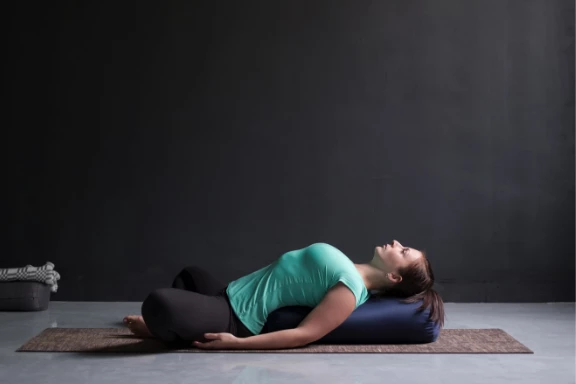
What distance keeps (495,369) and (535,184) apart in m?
2.29

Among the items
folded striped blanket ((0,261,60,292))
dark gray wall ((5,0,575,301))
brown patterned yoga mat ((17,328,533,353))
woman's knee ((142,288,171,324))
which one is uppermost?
dark gray wall ((5,0,575,301))

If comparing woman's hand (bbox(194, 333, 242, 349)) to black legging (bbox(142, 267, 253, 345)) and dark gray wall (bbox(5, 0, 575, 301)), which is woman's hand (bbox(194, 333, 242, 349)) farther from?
dark gray wall (bbox(5, 0, 575, 301))

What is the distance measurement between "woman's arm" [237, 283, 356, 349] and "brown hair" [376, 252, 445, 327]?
0.31m

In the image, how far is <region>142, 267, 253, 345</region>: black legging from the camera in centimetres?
322

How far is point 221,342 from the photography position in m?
3.36

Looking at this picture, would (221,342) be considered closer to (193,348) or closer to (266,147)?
(193,348)

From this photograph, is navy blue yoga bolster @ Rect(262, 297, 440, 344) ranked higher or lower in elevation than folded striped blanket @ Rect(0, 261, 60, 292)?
lower

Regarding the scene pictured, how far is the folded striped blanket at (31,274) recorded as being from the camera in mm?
4656

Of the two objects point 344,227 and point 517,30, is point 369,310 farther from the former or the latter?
point 517,30

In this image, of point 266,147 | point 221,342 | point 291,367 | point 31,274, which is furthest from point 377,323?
point 31,274

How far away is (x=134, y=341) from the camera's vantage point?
364cm

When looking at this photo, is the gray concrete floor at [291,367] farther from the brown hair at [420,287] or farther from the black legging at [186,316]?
the brown hair at [420,287]

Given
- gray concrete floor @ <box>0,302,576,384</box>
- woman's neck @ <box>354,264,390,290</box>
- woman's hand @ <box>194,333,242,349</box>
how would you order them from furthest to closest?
woman's neck @ <box>354,264,390,290</box> → woman's hand @ <box>194,333,242,349</box> → gray concrete floor @ <box>0,302,576,384</box>

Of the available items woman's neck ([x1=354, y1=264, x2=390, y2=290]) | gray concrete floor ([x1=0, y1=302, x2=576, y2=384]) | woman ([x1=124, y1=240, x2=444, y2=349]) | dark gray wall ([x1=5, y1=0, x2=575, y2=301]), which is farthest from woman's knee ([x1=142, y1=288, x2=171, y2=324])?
dark gray wall ([x1=5, y1=0, x2=575, y2=301])
